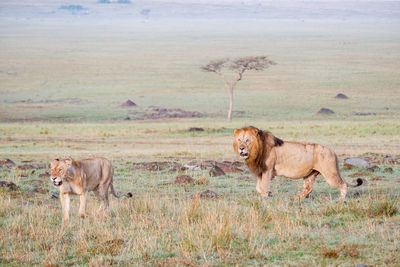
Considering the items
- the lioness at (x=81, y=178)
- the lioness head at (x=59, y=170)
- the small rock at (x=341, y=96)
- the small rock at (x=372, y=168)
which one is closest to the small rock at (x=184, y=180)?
the lioness at (x=81, y=178)

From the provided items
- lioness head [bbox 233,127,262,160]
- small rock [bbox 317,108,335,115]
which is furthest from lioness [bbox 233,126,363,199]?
small rock [bbox 317,108,335,115]

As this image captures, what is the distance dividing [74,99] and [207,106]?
11.4 metres

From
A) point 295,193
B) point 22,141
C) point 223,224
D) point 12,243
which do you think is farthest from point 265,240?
point 22,141

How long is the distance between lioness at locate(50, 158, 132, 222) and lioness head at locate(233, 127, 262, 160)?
1.82 meters

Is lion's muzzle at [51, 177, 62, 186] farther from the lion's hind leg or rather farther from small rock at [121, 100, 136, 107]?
small rock at [121, 100, 136, 107]

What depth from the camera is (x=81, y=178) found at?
8180 millimetres

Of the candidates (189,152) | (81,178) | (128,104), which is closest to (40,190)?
(81,178)

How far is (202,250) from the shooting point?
20.7 ft

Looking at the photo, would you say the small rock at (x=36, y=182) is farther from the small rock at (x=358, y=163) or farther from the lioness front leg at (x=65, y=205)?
the small rock at (x=358, y=163)

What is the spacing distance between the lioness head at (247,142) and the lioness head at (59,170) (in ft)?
7.63

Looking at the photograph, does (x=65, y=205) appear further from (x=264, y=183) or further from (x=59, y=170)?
(x=264, y=183)

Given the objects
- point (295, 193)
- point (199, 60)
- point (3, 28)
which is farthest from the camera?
point (3, 28)

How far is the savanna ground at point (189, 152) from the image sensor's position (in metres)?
6.55

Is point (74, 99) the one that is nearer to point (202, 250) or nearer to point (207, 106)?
point (207, 106)
